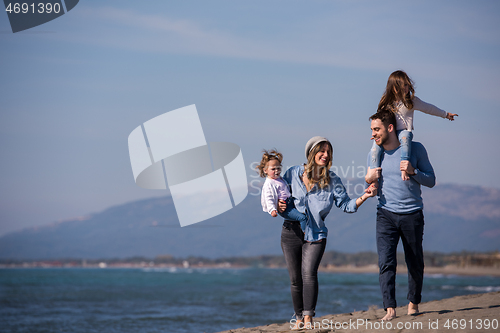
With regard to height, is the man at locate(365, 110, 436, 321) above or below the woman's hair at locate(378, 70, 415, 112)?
below

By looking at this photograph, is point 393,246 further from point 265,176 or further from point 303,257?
point 265,176

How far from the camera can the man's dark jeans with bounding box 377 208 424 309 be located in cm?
421

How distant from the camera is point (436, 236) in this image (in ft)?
640

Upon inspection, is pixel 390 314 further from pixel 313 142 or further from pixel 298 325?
pixel 313 142

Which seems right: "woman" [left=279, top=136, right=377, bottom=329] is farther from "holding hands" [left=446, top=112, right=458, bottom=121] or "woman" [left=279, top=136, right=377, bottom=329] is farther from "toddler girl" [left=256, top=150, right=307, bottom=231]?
"holding hands" [left=446, top=112, right=458, bottom=121]

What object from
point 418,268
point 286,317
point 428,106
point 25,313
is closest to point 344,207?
point 418,268

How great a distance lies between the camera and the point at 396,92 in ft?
13.9

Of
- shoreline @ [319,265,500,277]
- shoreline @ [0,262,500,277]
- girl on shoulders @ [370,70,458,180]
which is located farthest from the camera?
shoreline @ [0,262,500,277]

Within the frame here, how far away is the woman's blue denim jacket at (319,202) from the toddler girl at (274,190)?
60 mm

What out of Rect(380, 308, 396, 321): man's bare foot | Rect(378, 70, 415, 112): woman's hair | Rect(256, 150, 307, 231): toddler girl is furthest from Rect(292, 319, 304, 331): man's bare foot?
Rect(378, 70, 415, 112): woman's hair

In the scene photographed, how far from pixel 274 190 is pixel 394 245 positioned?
1118 millimetres

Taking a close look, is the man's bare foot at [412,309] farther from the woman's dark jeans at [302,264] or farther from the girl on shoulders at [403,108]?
the girl on shoulders at [403,108]

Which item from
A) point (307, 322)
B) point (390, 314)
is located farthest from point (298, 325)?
point (390, 314)

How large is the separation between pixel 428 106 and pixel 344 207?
109 centimetres
